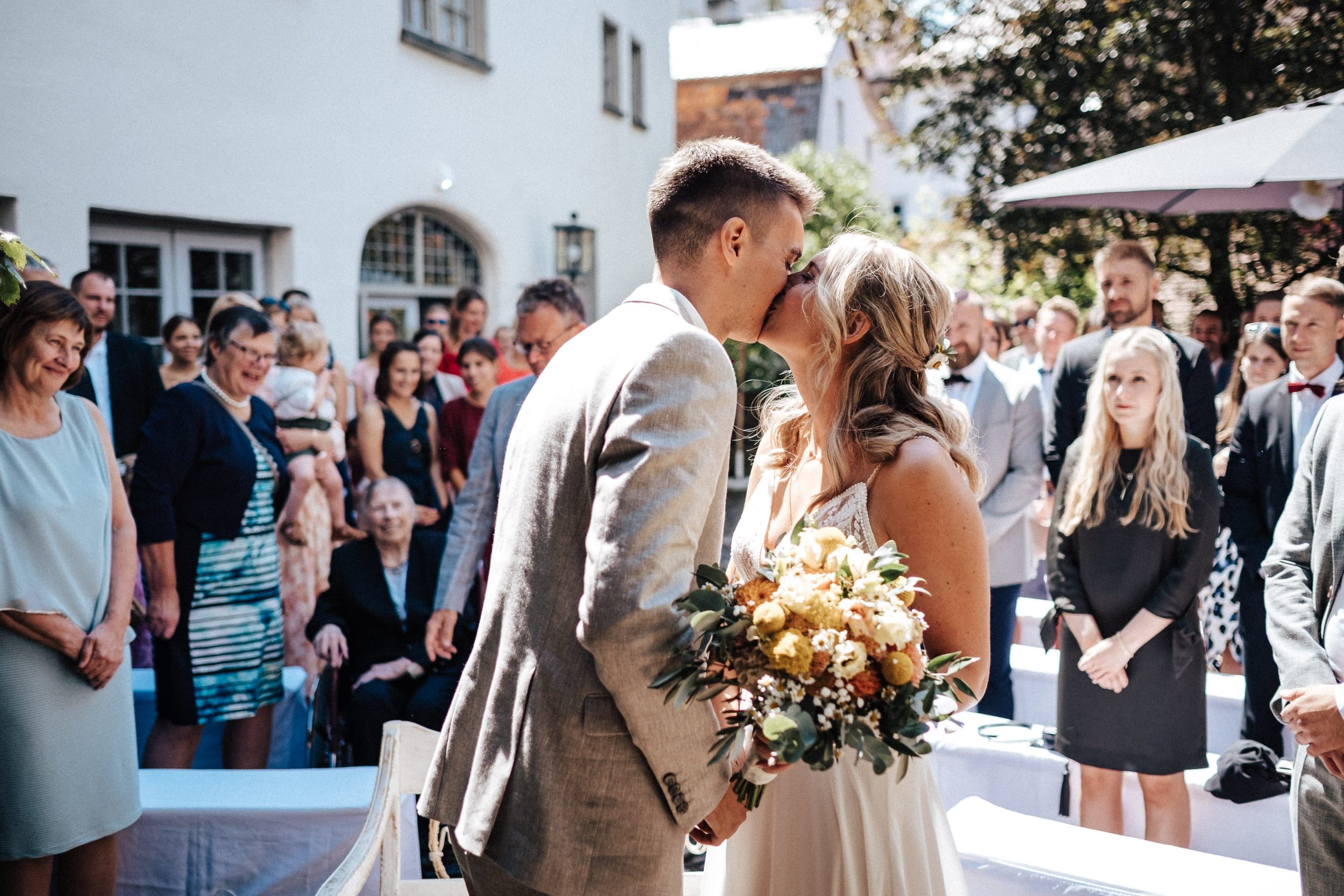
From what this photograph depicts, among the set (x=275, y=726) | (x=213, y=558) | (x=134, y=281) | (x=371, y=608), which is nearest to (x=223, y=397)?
(x=213, y=558)

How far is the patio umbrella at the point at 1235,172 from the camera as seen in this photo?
5023mm

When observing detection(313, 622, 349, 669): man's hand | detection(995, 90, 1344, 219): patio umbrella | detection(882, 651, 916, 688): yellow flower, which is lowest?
detection(313, 622, 349, 669): man's hand

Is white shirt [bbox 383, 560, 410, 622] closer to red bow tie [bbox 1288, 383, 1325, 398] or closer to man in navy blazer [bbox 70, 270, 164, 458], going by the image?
man in navy blazer [bbox 70, 270, 164, 458]

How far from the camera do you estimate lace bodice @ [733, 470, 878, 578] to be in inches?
92.0

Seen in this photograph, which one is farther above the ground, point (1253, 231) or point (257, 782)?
point (1253, 231)

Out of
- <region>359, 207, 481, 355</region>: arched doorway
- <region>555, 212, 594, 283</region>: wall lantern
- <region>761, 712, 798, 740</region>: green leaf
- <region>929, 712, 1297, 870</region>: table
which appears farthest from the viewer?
<region>555, 212, 594, 283</region>: wall lantern

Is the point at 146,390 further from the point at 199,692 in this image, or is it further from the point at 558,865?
the point at 558,865

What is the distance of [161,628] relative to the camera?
4.11m

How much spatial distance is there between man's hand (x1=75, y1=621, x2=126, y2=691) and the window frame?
13097mm

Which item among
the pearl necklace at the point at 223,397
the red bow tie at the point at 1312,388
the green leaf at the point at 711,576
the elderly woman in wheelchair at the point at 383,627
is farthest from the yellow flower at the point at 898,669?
the red bow tie at the point at 1312,388

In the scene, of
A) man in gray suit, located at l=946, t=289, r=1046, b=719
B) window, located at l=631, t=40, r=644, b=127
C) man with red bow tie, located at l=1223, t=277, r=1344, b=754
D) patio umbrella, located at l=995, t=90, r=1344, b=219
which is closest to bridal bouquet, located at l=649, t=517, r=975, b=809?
man in gray suit, located at l=946, t=289, r=1046, b=719

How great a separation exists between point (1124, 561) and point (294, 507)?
398cm

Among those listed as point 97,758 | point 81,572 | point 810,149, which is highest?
point 810,149

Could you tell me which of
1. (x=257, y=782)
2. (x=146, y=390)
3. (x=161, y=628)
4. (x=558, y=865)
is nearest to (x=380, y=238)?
(x=146, y=390)
